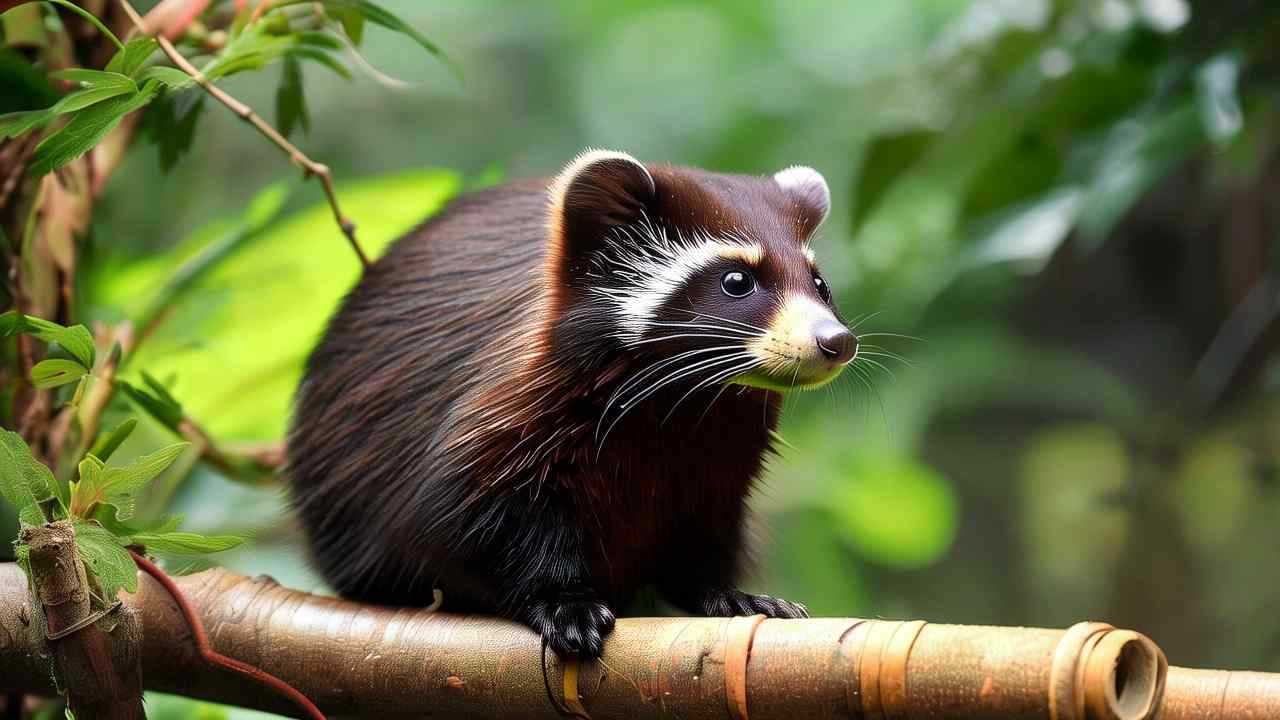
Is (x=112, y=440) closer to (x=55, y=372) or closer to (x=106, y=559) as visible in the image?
(x=55, y=372)

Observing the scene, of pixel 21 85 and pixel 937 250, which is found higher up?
pixel 21 85

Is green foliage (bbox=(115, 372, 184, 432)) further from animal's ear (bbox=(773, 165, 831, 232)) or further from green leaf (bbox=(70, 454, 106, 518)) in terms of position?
animal's ear (bbox=(773, 165, 831, 232))

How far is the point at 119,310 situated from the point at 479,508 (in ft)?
4.48

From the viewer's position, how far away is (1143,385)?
6.03m

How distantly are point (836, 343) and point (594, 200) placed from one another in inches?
18.2

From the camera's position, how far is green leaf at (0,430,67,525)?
153cm

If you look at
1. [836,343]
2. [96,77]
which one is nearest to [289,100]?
[96,77]

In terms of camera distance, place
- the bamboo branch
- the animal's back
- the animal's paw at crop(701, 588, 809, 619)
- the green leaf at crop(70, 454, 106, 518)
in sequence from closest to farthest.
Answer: the bamboo branch
the green leaf at crop(70, 454, 106, 518)
the animal's paw at crop(701, 588, 809, 619)
the animal's back

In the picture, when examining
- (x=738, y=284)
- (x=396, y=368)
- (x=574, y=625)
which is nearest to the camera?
(x=574, y=625)

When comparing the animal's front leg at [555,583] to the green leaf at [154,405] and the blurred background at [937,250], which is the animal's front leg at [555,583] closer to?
the green leaf at [154,405]

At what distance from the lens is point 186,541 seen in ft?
5.48

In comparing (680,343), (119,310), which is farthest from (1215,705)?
(119,310)

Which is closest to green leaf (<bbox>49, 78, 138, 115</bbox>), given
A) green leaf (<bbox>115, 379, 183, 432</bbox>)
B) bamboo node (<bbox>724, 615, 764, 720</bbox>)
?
green leaf (<bbox>115, 379, 183, 432</bbox>)

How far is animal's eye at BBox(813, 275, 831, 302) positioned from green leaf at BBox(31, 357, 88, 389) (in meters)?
1.05
